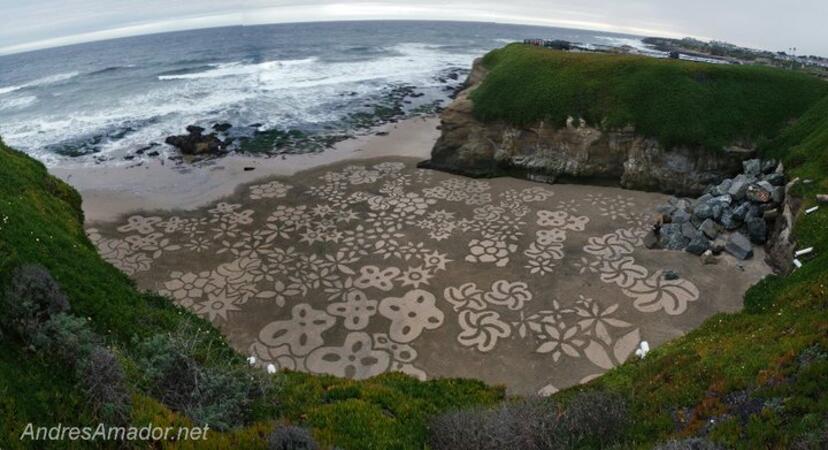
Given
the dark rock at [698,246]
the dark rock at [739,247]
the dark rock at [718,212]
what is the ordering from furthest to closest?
1. the dark rock at [718,212]
2. the dark rock at [698,246]
3. the dark rock at [739,247]

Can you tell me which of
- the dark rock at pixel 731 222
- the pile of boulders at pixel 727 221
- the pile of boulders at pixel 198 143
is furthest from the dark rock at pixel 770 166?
the pile of boulders at pixel 198 143

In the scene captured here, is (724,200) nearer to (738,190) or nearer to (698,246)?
(738,190)

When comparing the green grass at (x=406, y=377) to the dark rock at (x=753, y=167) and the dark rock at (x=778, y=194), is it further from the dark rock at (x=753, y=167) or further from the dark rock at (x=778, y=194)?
the dark rock at (x=753, y=167)

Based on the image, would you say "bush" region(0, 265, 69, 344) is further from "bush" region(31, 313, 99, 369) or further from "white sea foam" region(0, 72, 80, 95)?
"white sea foam" region(0, 72, 80, 95)

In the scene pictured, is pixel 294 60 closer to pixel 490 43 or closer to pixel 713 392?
pixel 490 43

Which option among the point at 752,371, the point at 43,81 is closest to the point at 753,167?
the point at 752,371

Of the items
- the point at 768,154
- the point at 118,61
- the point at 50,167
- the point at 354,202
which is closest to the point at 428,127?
the point at 354,202

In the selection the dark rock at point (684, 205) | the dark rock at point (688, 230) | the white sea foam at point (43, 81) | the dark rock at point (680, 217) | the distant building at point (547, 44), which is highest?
the distant building at point (547, 44)
